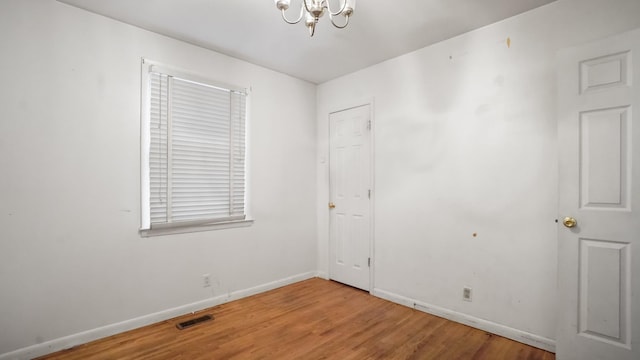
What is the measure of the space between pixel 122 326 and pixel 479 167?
3461mm

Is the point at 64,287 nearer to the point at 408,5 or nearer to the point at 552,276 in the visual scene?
the point at 408,5

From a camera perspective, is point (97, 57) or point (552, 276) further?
point (97, 57)

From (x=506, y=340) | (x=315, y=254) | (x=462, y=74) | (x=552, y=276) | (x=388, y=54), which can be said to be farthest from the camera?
(x=315, y=254)

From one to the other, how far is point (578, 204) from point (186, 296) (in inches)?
135

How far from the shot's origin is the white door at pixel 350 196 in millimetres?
3641

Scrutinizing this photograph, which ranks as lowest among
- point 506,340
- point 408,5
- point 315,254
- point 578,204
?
point 506,340

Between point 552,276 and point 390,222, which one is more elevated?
point 390,222

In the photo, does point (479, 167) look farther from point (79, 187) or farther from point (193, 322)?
point (79, 187)

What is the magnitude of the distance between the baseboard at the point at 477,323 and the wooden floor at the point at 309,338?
5cm

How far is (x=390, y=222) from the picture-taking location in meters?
3.37

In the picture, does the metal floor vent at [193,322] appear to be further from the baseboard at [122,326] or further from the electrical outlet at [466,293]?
the electrical outlet at [466,293]

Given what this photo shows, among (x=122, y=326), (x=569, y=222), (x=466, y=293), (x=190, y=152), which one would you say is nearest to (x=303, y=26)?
(x=190, y=152)

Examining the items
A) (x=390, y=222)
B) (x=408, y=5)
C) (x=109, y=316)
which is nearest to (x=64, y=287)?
(x=109, y=316)

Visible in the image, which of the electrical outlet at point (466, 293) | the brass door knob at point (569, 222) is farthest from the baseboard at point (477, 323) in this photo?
the brass door knob at point (569, 222)
